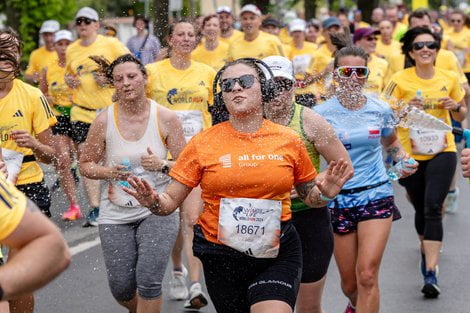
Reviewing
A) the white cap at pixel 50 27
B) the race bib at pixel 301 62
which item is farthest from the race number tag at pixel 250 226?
the white cap at pixel 50 27

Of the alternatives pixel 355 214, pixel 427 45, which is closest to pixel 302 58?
pixel 427 45

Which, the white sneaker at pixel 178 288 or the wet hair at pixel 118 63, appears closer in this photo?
the wet hair at pixel 118 63

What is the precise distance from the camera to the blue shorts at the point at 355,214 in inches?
253

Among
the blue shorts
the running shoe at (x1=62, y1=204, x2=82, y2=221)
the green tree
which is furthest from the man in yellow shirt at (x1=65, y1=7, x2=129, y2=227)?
the green tree

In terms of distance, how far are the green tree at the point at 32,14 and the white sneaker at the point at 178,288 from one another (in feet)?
40.8

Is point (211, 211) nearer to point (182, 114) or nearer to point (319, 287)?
point (319, 287)

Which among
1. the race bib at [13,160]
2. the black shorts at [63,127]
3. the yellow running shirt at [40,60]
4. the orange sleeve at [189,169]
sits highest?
the orange sleeve at [189,169]

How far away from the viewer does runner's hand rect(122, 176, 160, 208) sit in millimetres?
4883

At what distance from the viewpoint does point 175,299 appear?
7.80m

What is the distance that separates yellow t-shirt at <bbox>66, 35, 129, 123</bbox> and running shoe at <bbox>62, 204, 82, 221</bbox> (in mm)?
915

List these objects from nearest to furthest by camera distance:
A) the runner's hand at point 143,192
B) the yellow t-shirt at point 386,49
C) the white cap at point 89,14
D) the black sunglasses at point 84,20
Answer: the runner's hand at point 143,192
the black sunglasses at point 84,20
the white cap at point 89,14
the yellow t-shirt at point 386,49

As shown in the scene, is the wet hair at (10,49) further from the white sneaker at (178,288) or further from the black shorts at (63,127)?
the black shorts at (63,127)

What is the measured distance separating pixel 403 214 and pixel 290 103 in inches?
227

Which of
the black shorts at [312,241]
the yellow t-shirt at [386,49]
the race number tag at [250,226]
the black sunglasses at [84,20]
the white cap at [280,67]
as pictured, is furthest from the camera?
the yellow t-shirt at [386,49]
